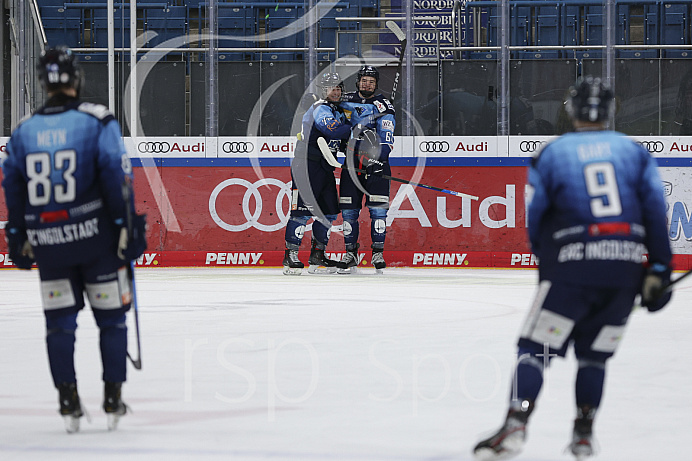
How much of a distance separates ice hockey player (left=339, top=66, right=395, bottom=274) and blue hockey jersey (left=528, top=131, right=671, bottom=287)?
827 cm

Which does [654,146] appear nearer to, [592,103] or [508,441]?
[592,103]

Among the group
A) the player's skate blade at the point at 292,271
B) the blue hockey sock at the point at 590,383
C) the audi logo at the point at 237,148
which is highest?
the audi logo at the point at 237,148

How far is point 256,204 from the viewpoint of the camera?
12789 millimetres

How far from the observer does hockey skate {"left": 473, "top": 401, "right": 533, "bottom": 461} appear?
305 cm

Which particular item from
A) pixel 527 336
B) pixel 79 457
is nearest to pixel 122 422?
pixel 79 457

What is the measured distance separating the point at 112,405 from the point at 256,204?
9201mm

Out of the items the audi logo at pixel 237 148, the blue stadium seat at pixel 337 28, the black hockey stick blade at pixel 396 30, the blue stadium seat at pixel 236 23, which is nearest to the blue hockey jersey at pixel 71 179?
the audi logo at pixel 237 148

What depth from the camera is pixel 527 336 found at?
3195 mm

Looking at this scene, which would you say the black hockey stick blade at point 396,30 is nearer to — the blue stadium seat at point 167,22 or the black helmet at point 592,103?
the blue stadium seat at point 167,22

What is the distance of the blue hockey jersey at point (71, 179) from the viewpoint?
3.61 meters

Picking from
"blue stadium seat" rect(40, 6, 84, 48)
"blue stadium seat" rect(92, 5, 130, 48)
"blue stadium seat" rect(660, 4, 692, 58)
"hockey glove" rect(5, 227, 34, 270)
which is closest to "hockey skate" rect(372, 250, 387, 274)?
"blue stadium seat" rect(92, 5, 130, 48)

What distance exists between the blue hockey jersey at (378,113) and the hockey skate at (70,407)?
810 centimetres

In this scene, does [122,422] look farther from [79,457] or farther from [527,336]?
[527,336]

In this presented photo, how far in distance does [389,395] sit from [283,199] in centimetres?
862
